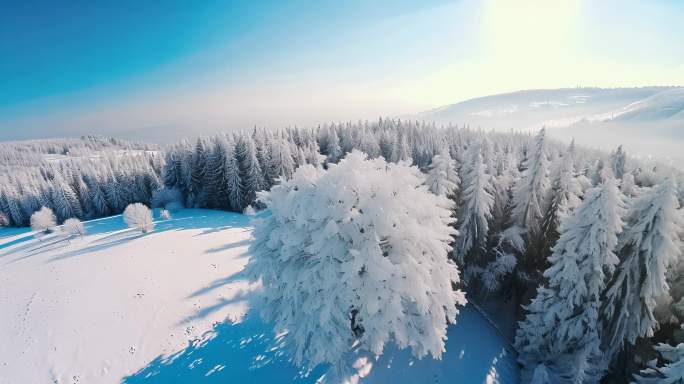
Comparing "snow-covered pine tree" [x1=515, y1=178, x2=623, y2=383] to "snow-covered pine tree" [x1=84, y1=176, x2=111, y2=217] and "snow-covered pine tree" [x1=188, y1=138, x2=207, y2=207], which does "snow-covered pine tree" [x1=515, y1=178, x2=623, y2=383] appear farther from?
"snow-covered pine tree" [x1=84, y1=176, x2=111, y2=217]

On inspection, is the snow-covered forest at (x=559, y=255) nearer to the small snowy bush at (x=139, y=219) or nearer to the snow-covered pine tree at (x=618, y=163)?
the snow-covered pine tree at (x=618, y=163)

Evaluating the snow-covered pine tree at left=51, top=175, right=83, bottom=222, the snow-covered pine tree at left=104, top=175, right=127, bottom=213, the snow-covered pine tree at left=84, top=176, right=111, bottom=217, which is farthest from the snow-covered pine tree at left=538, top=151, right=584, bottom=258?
the snow-covered pine tree at left=51, top=175, right=83, bottom=222

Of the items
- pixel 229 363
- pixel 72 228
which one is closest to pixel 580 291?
pixel 229 363

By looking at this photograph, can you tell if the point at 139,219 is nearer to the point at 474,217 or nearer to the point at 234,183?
the point at 234,183

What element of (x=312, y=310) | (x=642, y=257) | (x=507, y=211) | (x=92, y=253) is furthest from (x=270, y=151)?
(x=642, y=257)

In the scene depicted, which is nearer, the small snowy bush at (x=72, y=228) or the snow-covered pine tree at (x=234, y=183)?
the small snowy bush at (x=72, y=228)

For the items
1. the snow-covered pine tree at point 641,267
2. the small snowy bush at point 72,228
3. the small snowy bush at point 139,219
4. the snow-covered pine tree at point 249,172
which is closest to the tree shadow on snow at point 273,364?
the snow-covered pine tree at point 641,267
